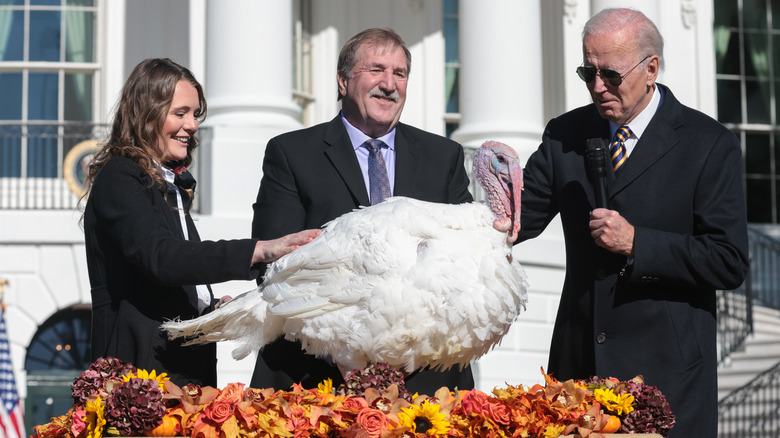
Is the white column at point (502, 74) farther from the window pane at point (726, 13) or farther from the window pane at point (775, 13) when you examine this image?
the window pane at point (775, 13)

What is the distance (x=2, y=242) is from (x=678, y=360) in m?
9.62

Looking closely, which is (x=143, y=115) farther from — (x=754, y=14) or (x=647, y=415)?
(x=754, y=14)

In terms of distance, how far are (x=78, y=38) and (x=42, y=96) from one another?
35.3 inches

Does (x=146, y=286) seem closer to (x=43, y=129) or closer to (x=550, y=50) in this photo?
(x=43, y=129)

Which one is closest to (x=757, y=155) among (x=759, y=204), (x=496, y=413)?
(x=759, y=204)

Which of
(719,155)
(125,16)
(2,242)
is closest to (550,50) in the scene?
(125,16)

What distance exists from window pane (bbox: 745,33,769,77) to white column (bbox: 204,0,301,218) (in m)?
9.11

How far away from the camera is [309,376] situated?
161 inches

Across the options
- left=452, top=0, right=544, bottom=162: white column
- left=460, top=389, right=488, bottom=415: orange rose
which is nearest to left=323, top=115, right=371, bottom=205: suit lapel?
left=460, top=389, right=488, bottom=415: orange rose

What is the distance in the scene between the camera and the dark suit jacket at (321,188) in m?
4.10

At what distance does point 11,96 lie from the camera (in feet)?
46.2

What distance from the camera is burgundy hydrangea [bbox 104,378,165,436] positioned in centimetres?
321

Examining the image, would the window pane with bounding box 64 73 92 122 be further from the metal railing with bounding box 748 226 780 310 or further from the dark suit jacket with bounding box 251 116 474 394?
the dark suit jacket with bounding box 251 116 474 394

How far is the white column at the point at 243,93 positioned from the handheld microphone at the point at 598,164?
7.58 m
